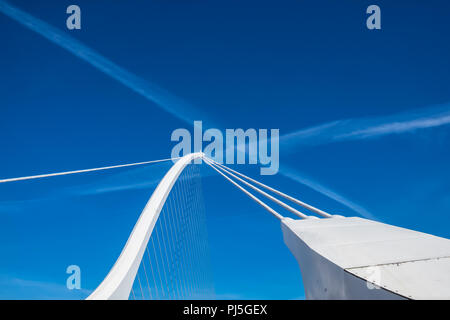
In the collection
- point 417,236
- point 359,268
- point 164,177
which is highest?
point 164,177

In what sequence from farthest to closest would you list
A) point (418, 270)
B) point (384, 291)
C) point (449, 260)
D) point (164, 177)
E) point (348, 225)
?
point (164, 177) → point (348, 225) → point (449, 260) → point (418, 270) → point (384, 291)

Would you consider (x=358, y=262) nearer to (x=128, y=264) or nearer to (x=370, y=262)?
(x=370, y=262)

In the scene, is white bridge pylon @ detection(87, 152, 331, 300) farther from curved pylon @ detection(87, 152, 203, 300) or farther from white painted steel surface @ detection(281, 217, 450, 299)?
white painted steel surface @ detection(281, 217, 450, 299)

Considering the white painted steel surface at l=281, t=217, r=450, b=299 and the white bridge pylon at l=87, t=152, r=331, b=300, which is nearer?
the white painted steel surface at l=281, t=217, r=450, b=299

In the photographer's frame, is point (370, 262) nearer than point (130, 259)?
Yes

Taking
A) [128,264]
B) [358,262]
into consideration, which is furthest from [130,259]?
[358,262]

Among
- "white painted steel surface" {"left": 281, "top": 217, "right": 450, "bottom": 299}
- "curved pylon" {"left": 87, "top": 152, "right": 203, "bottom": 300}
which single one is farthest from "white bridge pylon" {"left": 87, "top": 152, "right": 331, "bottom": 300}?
"white painted steel surface" {"left": 281, "top": 217, "right": 450, "bottom": 299}

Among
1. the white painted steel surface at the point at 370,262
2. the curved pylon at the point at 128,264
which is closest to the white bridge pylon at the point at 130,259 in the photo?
the curved pylon at the point at 128,264

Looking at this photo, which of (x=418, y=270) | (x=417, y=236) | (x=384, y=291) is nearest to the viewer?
(x=384, y=291)
